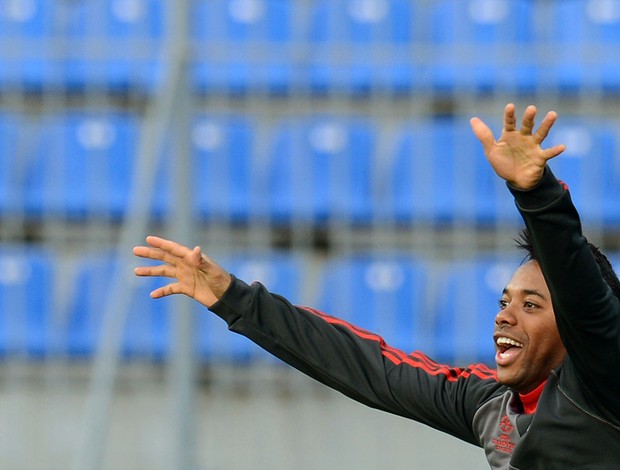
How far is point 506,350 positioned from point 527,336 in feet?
0.18

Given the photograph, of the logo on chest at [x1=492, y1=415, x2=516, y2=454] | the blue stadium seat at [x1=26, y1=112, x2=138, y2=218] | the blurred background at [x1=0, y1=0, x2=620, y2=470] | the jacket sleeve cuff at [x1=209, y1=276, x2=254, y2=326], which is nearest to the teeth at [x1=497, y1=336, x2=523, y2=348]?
the logo on chest at [x1=492, y1=415, x2=516, y2=454]

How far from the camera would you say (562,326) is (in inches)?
89.7

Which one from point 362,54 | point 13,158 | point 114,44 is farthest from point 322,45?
point 13,158

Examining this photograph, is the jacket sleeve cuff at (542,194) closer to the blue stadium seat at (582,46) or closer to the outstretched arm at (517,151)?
the outstretched arm at (517,151)

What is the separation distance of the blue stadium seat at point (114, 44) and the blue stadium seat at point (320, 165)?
0.64 meters

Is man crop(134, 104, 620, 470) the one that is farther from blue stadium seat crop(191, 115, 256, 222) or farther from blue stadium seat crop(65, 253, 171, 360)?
blue stadium seat crop(191, 115, 256, 222)

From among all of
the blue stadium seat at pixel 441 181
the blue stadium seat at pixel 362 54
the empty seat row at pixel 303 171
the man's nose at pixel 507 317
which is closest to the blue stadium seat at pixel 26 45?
the empty seat row at pixel 303 171

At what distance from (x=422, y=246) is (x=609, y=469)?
2.74 metres

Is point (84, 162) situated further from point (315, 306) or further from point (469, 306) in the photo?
point (469, 306)

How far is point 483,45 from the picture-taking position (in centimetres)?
528

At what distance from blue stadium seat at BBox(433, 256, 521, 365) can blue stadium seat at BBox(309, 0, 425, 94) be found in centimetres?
79

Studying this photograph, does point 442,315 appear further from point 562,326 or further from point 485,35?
point 562,326

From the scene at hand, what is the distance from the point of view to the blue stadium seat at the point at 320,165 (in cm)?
536

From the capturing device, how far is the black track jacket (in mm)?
2213
